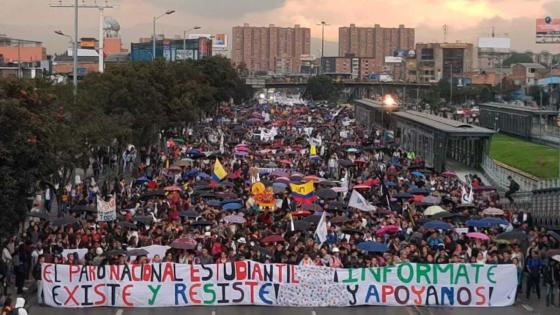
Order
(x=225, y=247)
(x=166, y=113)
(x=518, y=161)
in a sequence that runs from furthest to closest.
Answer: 1. (x=518, y=161)
2. (x=166, y=113)
3. (x=225, y=247)

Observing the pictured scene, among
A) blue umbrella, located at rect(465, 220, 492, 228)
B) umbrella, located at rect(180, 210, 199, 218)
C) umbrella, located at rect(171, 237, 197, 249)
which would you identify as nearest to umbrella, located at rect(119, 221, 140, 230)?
umbrella, located at rect(180, 210, 199, 218)

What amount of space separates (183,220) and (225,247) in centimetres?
718

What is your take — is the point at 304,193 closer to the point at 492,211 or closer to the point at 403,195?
the point at 403,195

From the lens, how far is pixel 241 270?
21.1 m

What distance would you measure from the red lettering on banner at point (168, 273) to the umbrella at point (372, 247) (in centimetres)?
454

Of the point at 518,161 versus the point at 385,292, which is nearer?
the point at 385,292

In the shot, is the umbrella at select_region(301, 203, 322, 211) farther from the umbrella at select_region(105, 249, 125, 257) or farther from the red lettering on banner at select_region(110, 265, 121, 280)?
the red lettering on banner at select_region(110, 265, 121, 280)

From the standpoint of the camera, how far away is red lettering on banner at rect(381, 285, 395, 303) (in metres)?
21.2

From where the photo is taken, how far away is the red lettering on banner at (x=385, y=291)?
21.2 m

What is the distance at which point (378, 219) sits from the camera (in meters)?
30.2

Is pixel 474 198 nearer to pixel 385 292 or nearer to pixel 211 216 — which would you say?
pixel 211 216

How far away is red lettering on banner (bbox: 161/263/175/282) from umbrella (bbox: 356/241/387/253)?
4.54 metres

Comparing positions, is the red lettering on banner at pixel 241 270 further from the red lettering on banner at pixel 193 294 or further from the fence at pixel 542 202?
the fence at pixel 542 202

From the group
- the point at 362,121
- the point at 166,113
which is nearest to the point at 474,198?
the point at 166,113
